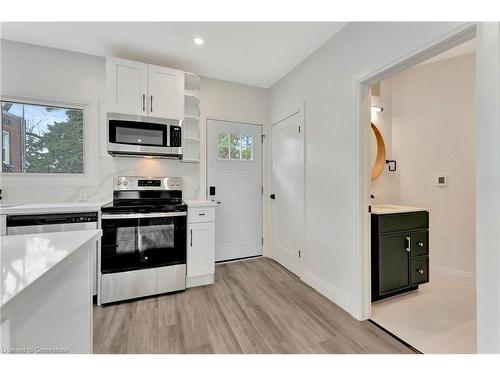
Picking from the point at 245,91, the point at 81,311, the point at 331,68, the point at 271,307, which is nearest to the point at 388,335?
the point at 271,307

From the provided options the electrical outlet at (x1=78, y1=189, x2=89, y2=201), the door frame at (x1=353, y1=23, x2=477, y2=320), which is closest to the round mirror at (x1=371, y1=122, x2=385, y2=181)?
the door frame at (x1=353, y1=23, x2=477, y2=320)

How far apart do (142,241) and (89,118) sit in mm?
1625

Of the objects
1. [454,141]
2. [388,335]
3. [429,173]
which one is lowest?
[388,335]

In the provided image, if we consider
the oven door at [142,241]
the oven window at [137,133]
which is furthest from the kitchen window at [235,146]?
the oven door at [142,241]

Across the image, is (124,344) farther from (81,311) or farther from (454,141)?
(454,141)

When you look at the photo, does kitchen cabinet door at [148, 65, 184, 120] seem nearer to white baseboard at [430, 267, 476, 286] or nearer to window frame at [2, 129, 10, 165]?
window frame at [2, 129, 10, 165]

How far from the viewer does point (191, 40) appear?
231cm

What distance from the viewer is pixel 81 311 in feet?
3.69

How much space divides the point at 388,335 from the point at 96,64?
3.98 metres

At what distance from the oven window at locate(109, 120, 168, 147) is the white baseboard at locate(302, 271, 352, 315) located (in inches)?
89.2

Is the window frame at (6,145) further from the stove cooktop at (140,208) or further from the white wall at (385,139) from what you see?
the white wall at (385,139)

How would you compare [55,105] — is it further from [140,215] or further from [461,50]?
[461,50]

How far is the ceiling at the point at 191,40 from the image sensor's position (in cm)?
208

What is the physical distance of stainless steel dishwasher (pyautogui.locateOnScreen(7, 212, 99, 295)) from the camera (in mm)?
1934
